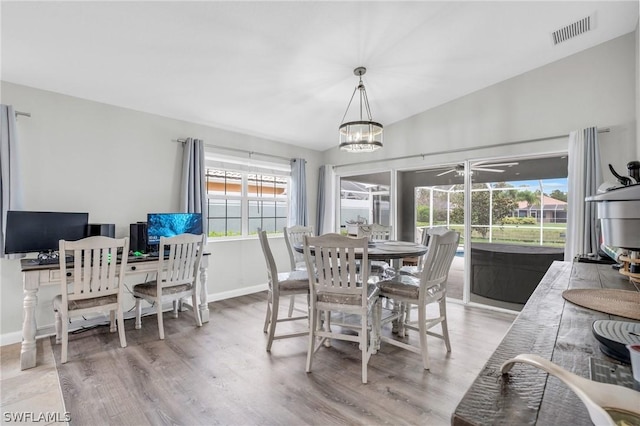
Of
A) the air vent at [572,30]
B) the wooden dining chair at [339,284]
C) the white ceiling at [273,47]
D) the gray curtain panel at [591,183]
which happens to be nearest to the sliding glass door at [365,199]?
the white ceiling at [273,47]

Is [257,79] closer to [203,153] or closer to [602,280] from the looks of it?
[203,153]

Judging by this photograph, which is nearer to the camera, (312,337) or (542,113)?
(312,337)

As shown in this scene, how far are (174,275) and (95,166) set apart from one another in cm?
154

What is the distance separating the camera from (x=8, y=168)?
287 centimetres

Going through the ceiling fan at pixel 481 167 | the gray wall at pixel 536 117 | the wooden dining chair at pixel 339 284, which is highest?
the gray wall at pixel 536 117

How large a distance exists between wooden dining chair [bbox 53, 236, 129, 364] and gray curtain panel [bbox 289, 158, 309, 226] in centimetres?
292

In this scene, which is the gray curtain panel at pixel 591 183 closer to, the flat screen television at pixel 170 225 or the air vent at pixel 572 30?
the air vent at pixel 572 30

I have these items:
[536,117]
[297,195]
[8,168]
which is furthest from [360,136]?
[8,168]

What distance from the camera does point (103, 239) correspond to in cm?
269

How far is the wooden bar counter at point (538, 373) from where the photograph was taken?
1.73 ft

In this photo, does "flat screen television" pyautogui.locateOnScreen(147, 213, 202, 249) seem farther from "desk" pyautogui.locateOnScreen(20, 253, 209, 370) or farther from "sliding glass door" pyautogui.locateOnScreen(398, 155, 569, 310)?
"sliding glass door" pyautogui.locateOnScreen(398, 155, 569, 310)

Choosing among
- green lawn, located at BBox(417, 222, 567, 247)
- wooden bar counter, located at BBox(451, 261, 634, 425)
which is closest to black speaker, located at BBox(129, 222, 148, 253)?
wooden bar counter, located at BBox(451, 261, 634, 425)

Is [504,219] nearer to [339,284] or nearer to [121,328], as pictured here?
[339,284]

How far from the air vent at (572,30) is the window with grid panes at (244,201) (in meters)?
3.97
